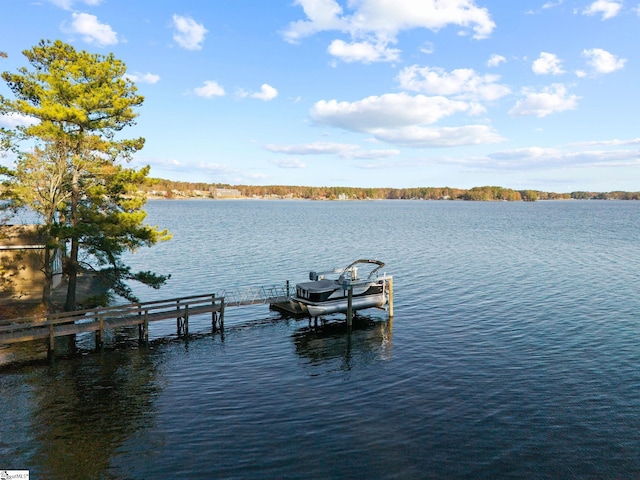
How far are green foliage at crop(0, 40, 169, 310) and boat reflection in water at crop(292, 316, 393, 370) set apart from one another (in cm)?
1000

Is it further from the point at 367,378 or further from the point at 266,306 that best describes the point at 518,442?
the point at 266,306

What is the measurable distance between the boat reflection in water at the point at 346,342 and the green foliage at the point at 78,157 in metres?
10.00

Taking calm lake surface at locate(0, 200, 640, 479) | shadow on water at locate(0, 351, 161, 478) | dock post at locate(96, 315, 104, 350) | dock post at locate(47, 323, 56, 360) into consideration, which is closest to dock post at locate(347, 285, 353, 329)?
calm lake surface at locate(0, 200, 640, 479)

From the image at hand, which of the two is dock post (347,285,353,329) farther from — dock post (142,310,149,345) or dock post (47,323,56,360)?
dock post (47,323,56,360)

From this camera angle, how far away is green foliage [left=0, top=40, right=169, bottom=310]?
24.9 metres

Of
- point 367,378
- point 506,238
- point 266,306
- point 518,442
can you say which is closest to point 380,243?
point 506,238

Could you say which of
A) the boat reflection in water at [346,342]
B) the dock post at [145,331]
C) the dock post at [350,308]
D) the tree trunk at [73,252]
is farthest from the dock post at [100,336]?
the dock post at [350,308]

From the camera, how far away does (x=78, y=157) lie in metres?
26.6

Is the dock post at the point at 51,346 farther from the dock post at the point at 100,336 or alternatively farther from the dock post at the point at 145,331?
the dock post at the point at 145,331

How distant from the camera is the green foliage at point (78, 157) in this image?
2488 cm

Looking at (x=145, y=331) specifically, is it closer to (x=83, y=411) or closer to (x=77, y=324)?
(x=77, y=324)

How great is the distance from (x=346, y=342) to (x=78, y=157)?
19.4 meters

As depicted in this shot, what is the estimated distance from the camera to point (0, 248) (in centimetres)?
2970

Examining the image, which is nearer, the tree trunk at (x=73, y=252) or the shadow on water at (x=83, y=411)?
the shadow on water at (x=83, y=411)
